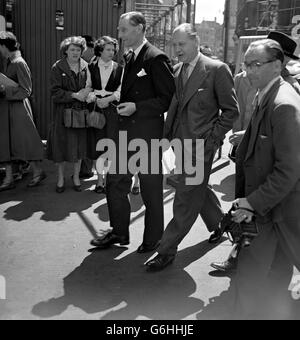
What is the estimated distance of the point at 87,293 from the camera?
371cm

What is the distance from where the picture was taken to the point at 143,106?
13.9ft

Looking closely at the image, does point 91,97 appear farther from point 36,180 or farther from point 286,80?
point 286,80

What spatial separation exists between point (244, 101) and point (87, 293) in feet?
12.8

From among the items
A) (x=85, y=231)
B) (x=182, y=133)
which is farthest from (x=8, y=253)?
(x=182, y=133)

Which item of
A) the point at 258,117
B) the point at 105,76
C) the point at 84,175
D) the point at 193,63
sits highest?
the point at 193,63

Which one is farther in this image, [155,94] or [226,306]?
[155,94]

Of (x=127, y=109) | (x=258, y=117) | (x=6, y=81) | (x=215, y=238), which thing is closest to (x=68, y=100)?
(x=6, y=81)

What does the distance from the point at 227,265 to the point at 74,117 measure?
9.63ft

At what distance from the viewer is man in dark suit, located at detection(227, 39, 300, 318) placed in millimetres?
2906

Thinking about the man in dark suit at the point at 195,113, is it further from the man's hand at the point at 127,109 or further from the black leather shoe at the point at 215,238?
the black leather shoe at the point at 215,238

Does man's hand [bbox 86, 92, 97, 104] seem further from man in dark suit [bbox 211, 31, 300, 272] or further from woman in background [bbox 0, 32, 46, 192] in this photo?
man in dark suit [bbox 211, 31, 300, 272]

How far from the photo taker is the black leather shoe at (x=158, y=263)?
4125 mm

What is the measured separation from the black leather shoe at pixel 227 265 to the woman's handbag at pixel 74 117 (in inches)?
110
